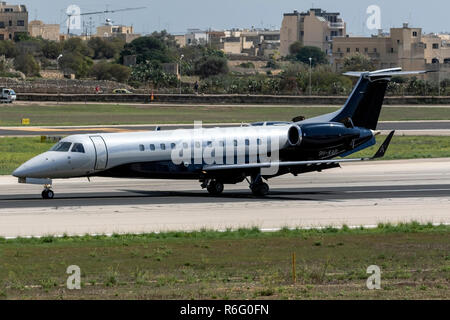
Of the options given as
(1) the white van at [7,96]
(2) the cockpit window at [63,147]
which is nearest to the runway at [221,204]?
(2) the cockpit window at [63,147]

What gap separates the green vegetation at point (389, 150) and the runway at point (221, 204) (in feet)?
24.3

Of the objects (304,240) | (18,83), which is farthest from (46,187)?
(18,83)

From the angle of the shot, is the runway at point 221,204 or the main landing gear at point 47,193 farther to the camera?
the main landing gear at point 47,193

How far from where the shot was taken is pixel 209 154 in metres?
38.5

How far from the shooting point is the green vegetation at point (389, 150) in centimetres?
5431

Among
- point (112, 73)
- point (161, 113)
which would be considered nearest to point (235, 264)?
point (161, 113)

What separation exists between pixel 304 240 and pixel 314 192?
1275 cm

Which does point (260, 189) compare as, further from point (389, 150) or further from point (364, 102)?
point (389, 150)

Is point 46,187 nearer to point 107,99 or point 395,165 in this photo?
point 395,165

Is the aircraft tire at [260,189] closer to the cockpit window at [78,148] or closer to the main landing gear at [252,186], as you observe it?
the main landing gear at [252,186]

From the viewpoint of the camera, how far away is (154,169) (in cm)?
3781

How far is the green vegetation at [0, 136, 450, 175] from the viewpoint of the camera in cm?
5431

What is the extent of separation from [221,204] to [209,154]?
2.90 meters

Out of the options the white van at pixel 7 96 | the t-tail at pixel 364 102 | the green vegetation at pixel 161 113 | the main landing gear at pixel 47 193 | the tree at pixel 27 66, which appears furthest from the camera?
the tree at pixel 27 66
